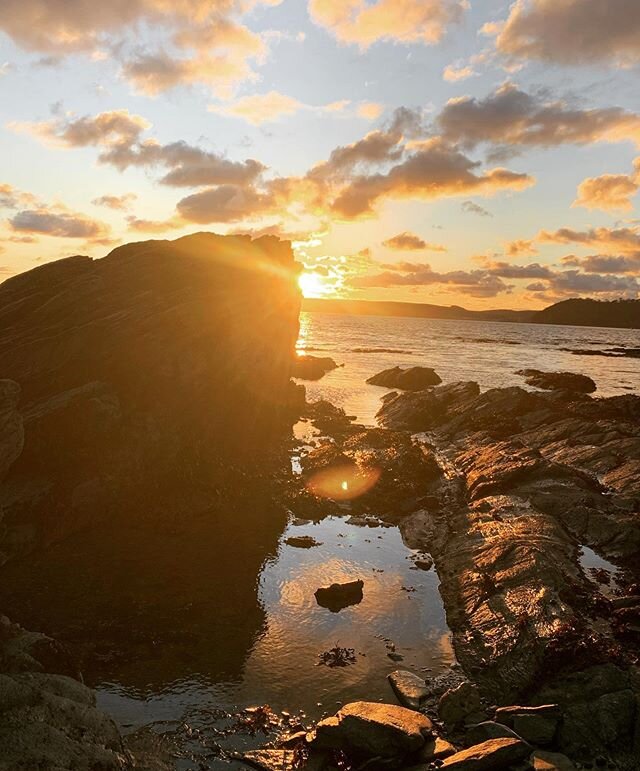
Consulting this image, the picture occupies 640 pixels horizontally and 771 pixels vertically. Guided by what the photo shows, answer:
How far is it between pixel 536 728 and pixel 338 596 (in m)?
9.77

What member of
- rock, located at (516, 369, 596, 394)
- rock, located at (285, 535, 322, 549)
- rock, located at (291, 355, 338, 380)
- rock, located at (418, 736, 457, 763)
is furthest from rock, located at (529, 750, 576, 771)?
rock, located at (291, 355, 338, 380)

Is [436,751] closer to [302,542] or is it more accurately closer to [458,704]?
[458,704]

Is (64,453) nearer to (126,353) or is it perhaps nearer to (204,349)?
(126,353)

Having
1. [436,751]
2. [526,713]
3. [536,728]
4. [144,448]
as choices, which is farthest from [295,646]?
[144,448]

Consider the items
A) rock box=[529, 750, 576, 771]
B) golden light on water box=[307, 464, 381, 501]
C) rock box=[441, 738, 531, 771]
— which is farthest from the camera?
golden light on water box=[307, 464, 381, 501]

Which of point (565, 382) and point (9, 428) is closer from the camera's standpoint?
point (9, 428)

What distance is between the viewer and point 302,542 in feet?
95.7

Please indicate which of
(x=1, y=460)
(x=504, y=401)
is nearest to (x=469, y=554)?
(x=1, y=460)

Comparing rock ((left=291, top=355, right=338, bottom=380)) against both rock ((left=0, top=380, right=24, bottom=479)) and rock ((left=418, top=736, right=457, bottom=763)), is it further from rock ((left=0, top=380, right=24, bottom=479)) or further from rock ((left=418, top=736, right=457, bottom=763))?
rock ((left=418, top=736, right=457, bottom=763))

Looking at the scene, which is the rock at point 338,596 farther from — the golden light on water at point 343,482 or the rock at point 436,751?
the golden light on water at point 343,482

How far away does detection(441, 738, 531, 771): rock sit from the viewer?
44.2ft

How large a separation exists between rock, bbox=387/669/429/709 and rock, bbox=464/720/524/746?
1977mm

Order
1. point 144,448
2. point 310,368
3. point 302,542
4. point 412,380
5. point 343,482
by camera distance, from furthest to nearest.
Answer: point 310,368, point 412,380, point 343,482, point 144,448, point 302,542

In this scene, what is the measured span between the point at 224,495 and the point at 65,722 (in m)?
21.5
